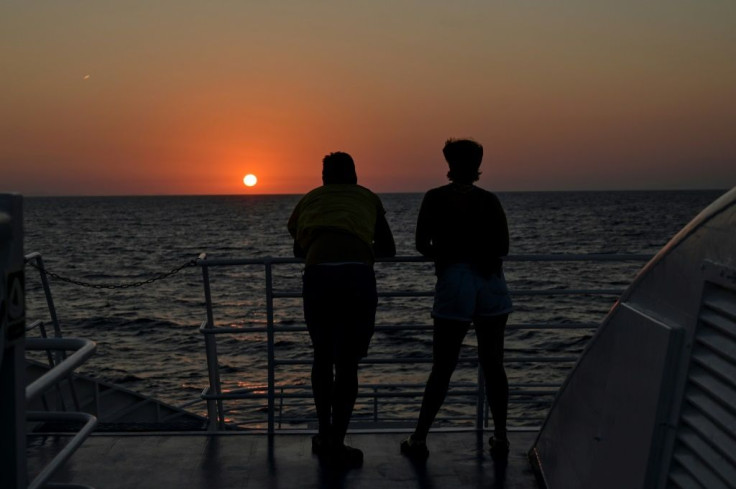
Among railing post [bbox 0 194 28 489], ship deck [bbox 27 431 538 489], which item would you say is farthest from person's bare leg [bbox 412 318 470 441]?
railing post [bbox 0 194 28 489]

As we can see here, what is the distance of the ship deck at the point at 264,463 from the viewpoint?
4770 millimetres

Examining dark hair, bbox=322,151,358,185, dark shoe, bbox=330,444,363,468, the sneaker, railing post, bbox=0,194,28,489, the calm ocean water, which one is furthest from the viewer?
the calm ocean water

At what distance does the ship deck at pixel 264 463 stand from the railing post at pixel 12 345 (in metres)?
2.86

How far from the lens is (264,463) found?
505 cm

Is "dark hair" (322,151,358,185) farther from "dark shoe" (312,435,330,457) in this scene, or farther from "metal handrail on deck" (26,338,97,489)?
"metal handrail on deck" (26,338,97,489)

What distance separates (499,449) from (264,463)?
Result: 4.38 ft

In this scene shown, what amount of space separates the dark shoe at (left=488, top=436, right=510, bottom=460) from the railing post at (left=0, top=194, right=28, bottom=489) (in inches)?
139

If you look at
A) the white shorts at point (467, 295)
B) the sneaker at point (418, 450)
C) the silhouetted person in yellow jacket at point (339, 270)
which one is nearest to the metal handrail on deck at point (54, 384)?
the silhouetted person in yellow jacket at point (339, 270)

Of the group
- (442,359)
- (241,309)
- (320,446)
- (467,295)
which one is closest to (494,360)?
(442,359)

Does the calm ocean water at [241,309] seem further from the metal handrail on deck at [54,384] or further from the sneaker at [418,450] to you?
the metal handrail on deck at [54,384]

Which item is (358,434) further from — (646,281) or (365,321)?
(646,281)

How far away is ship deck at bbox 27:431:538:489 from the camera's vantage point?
15.6 ft

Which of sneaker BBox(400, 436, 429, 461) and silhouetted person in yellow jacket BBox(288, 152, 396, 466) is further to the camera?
sneaker BBox(400, 436, 429, 461)

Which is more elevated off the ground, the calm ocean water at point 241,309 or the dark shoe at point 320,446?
the dark shoe at point 320,446
